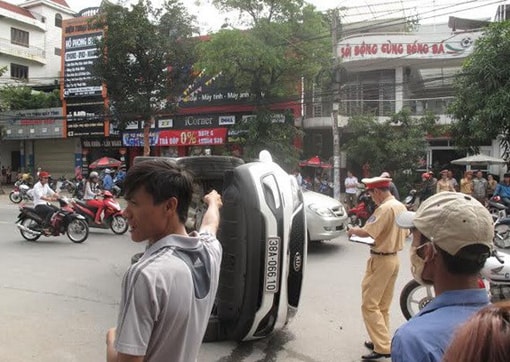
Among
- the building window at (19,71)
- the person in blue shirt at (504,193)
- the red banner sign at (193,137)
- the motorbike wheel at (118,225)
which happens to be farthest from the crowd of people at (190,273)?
the building window at (19,71)

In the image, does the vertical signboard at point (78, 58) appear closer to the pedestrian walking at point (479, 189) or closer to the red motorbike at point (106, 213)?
the red motorbike at point (106, 213)

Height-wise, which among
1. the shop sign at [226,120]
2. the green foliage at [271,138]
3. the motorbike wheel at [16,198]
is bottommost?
the motorbike wheel at [16,198]

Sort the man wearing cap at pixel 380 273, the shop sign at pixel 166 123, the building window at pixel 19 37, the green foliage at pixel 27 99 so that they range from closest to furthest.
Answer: the man wearing cap at pixel 380 273 → the shop sign at pixel 166 123 → the green foliage at pixel 27 99 → the building window at pixel 19 37

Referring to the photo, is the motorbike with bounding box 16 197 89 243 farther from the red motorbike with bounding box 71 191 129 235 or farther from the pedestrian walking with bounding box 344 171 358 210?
the pedestrian walking with bounding box 344 171 358 210

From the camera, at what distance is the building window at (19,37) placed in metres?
40.4

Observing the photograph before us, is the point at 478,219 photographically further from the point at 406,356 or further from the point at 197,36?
the point at 197,36

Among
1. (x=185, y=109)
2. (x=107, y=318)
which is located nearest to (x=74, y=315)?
(x=107, y=318)

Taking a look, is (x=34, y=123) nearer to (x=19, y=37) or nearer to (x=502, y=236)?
(x=19, y=37)

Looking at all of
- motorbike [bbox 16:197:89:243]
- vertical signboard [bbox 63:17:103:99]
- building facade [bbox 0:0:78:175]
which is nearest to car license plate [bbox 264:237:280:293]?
motorbike [bbox 16:197:89:243]

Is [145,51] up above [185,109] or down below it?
above

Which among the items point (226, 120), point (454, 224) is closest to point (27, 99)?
point (226, 120)

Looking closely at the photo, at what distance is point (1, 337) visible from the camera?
446 centimetres

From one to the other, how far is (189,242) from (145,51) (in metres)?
18.3

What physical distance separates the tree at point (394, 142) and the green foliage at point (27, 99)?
19.2 m
